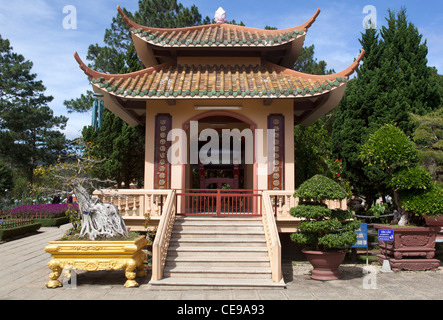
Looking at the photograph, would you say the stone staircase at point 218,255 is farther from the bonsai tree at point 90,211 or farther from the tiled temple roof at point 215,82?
the tiled temple roof at point 215,82

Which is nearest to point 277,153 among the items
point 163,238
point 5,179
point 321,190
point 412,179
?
point 321,190

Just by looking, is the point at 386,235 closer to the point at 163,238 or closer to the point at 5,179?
the point at 163,238

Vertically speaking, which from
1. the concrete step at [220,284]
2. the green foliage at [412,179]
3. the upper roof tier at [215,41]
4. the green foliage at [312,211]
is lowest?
the concrete step at [220,284]

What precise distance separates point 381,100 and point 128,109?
1068 cm

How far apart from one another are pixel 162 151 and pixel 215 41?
3564 mm

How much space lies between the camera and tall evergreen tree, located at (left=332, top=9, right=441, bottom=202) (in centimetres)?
1552

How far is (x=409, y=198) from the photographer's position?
29.2 ft

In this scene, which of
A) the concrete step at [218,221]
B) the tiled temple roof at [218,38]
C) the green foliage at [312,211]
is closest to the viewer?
the green foliage at [312,211]

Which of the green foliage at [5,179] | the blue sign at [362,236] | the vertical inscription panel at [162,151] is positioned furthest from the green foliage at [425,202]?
the green foliage at [5,179]

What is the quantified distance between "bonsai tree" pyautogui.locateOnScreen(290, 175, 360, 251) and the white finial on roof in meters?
7.50

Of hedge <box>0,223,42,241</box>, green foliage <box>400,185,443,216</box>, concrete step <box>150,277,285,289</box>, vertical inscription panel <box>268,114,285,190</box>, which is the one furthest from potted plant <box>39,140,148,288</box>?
hedge <box>0,223,42,241</box>

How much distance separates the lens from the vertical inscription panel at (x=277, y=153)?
10367 millimetres

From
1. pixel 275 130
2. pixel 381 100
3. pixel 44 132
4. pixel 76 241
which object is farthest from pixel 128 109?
pixel 44 132

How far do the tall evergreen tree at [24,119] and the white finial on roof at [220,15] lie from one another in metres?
26.3
